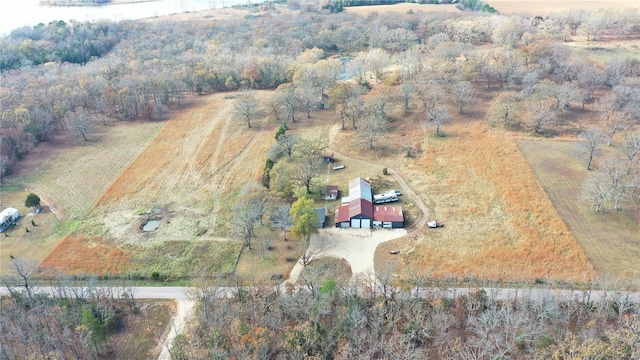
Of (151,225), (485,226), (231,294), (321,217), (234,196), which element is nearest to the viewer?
(231,294)

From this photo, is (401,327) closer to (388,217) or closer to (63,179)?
(388,217)

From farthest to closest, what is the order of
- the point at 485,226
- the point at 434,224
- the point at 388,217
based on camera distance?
1. the point at 388,217
2. the point at 434,224
3. the point at 485,226

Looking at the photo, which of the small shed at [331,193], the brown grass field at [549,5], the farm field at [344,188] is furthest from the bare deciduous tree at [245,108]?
the brown grass field at [549,5]

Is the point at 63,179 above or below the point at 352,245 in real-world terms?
above

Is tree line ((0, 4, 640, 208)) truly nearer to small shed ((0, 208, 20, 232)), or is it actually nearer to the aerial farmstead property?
small shed ((0, 208, 20, 232))

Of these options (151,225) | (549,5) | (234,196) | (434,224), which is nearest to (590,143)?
(434,224)

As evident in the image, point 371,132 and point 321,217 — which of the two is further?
point 371,132

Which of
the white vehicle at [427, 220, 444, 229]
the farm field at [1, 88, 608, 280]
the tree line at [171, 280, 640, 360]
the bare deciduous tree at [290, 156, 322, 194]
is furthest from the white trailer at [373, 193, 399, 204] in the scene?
the tree line at [171, 280, 640, 360]
